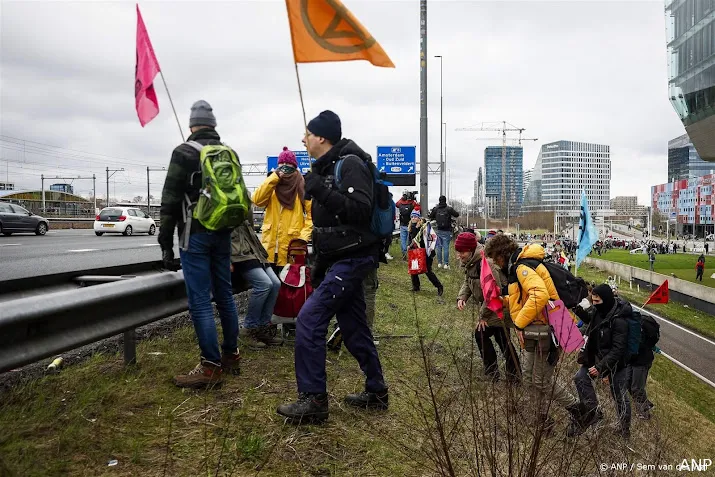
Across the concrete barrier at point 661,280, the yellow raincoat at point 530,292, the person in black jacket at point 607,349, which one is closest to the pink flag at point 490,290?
the yellow raincoat at point 530,292

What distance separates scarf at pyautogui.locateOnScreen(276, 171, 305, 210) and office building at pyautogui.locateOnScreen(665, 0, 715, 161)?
42496 mm

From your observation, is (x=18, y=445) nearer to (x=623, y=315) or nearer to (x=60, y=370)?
(x=60, y=370)

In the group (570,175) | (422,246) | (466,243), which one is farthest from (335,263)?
(570,175)

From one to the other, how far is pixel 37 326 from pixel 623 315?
19.4 ft

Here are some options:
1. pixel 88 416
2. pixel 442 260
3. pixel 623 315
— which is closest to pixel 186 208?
pixel 88 416

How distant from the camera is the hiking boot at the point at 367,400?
13.3 feet

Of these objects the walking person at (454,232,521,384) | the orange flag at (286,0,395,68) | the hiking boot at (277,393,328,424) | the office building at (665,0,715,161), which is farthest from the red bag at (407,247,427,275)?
the office building at (665,0,715,161)

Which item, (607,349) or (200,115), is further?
(607,349)

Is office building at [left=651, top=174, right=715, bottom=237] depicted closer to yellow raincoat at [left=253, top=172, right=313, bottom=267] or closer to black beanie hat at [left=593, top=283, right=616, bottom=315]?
black beanie hat at [left=593, top=283, right=616, bottom=315]

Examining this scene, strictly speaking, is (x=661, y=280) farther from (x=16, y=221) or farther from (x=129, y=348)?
(x=129, y=348)

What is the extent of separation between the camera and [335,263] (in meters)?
3.91

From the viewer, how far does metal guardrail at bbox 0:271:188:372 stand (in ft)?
9.52

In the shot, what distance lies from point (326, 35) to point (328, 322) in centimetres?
208

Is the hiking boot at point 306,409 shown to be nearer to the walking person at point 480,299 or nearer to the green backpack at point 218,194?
the green backpack at point 218,194
